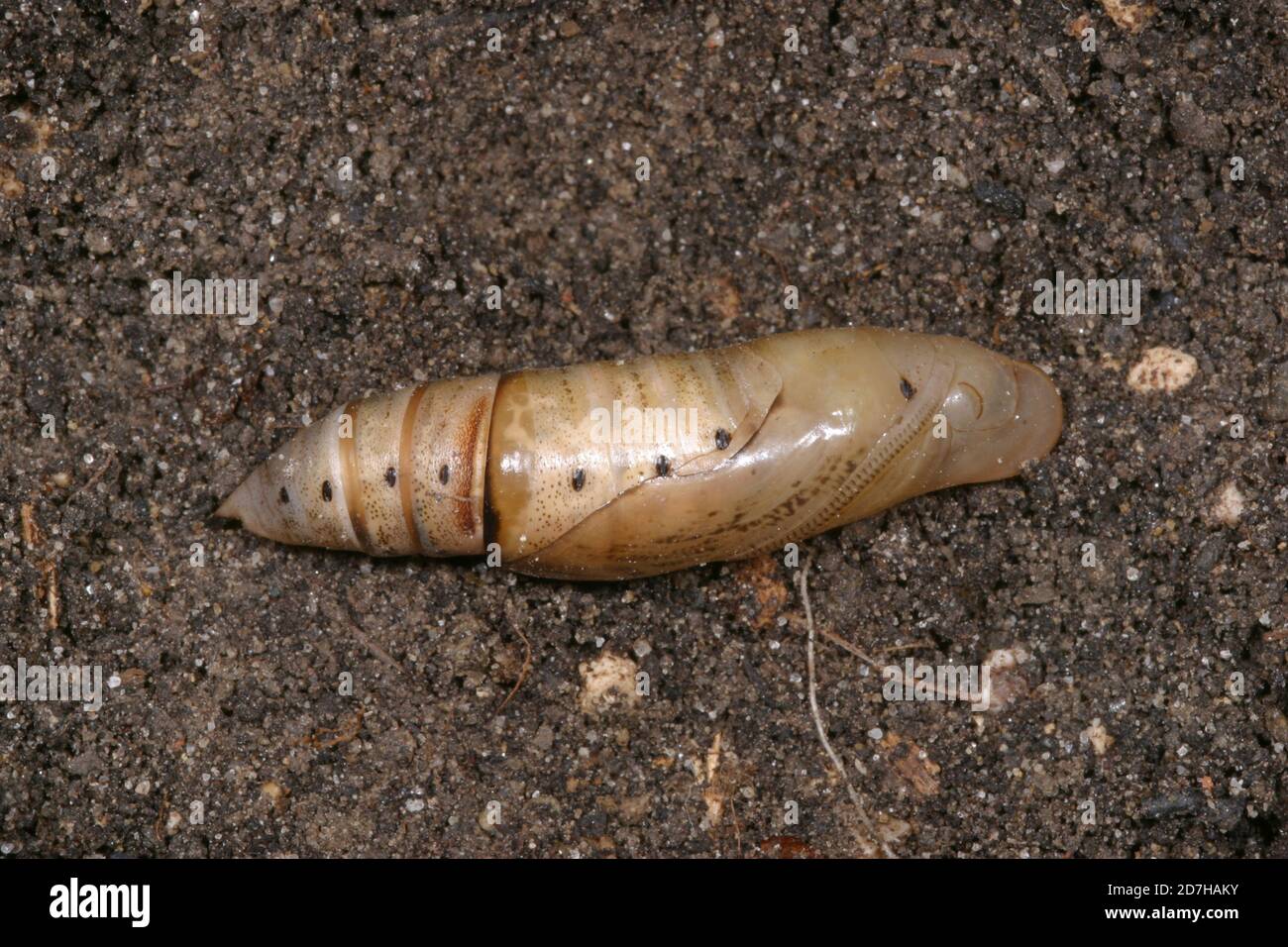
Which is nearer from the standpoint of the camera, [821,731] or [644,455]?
[644,455]

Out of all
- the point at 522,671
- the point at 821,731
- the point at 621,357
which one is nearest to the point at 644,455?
the point at 621,357

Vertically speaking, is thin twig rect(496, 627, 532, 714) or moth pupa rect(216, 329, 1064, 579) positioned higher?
moth pupa rect(216, 329, 1064, 579)

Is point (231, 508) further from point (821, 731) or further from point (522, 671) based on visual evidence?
point (821, 731)

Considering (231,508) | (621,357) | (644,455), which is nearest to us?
(644,455)

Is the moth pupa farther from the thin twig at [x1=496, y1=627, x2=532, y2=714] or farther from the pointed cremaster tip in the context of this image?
the thin twig at [x1=496, y1=627, x2=532, y2=714]

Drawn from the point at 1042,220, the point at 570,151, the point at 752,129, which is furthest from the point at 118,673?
the point at 1042,220

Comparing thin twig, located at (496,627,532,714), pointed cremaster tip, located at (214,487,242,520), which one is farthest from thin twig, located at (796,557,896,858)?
pointed cremaster tip, located at (214,487,242,520)

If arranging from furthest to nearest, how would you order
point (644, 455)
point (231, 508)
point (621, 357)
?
point (621, 357), point (231, 508), point (644, 455)

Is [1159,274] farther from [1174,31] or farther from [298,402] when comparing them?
[298,402]
